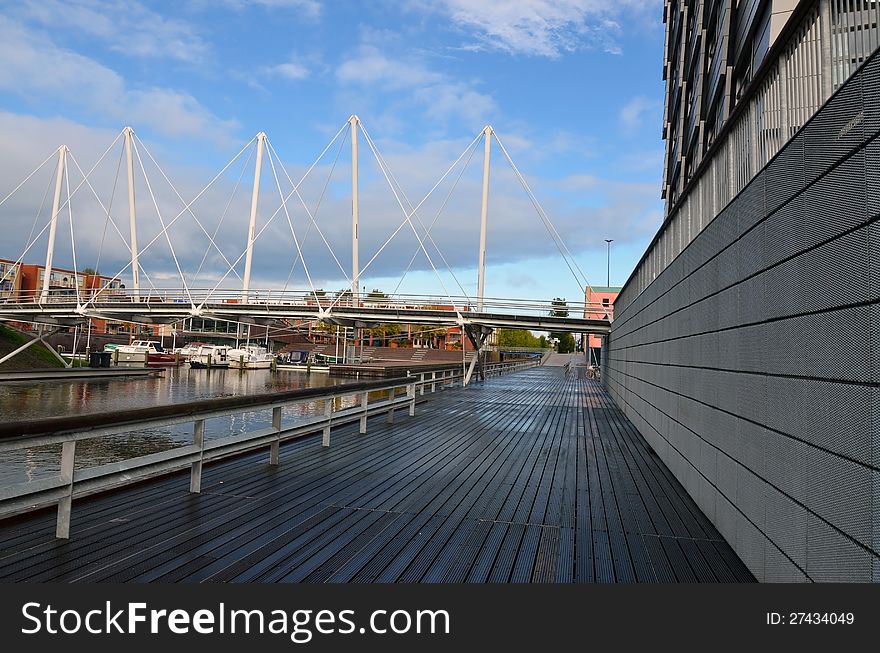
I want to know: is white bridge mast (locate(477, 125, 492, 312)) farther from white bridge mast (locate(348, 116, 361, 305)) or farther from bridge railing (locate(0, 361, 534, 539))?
bridge railing (locate(0, 361, 534, 539))

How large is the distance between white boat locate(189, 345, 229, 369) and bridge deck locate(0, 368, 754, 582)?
47.2 metres

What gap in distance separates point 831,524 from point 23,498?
14.8ft

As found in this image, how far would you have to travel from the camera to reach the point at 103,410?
46.1 ft

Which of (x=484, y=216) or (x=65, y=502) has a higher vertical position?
(x=484, y=216)

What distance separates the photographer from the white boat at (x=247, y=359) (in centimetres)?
5259

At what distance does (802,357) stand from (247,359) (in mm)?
53421

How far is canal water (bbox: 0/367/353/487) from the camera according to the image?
9398 millimetres

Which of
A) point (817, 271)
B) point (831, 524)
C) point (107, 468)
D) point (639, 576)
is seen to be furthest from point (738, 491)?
point (107, 468)

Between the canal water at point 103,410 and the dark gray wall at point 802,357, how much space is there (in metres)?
5.24

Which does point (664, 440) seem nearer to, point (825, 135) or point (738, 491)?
point (738, 491)

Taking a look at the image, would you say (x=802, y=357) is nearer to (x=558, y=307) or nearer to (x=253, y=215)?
(x=558, y=307)

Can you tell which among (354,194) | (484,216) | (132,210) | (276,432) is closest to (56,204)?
(132,210)

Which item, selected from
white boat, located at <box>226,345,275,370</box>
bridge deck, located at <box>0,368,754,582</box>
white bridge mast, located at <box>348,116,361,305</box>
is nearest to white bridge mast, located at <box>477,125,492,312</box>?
white bridge mast, located at <box>348,116,361,305</box>

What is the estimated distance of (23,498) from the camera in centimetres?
362
